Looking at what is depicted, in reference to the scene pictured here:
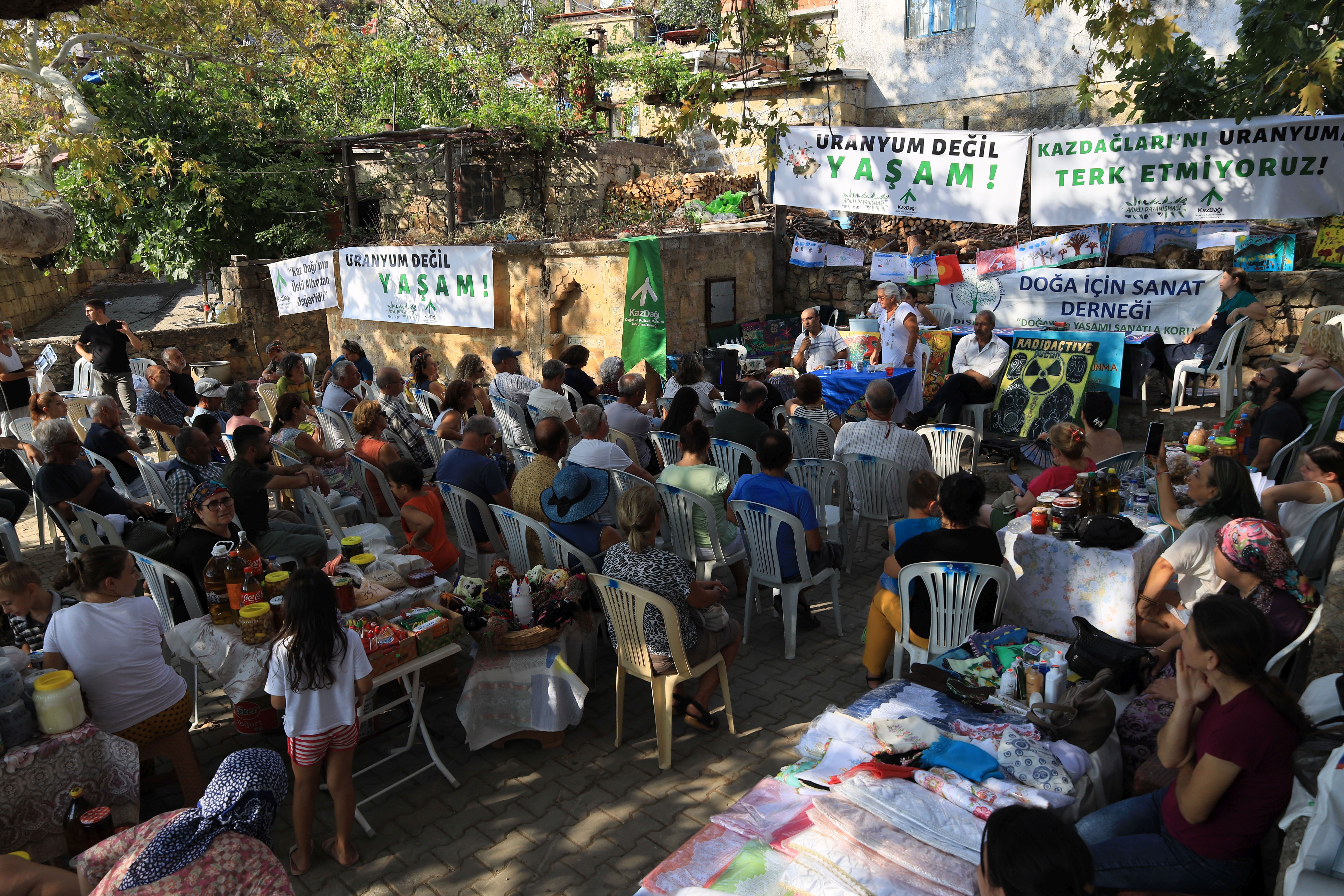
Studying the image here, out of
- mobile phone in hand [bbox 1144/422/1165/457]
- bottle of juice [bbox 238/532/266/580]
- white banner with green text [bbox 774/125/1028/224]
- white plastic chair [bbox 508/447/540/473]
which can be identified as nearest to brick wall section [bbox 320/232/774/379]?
white banner with green text [bbox 774/125/1028/224]

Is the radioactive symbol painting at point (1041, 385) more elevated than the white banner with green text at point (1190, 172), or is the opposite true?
the white banner with green text at point (1190, 172)

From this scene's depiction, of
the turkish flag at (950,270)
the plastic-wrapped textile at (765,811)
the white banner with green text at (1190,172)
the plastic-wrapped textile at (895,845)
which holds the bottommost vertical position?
the plastic-wrapped textile at (765,811)

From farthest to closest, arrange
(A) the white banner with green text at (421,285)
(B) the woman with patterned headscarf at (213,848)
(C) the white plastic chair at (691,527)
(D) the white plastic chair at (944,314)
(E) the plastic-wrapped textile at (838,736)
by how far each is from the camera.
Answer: (D) the white plastic chair at (944,314) → (A) the white banner with green text at (421,285) → (C) the white plastic chair at (691,527) → (E) the plastic-wrapped textile at (838,736) → (B) the woman with patterned headscarf at (213,848)

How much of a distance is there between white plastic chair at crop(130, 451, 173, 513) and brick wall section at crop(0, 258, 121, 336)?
1313cm

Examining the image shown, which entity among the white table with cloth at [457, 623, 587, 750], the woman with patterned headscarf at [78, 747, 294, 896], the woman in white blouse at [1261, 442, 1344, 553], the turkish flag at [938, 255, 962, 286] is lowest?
the white table with cloth at [457, 623, 587, 750]

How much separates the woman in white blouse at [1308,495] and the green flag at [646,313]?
604 centimetres

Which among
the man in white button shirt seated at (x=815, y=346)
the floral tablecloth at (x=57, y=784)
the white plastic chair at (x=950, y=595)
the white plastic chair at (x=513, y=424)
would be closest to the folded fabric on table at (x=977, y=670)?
the white plastic chair at (x=950, y=595)

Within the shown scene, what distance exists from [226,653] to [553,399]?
3.57m

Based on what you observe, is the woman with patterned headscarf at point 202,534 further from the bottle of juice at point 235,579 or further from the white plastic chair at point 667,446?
the white plastic chair at point 667,446

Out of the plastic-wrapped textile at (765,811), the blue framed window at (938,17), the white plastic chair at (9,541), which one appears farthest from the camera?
the blue framed window at (938,17)

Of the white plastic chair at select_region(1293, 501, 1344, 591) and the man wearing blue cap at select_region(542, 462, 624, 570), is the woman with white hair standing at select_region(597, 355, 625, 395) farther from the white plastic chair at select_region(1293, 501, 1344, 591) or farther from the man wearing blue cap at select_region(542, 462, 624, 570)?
the white plastic chair at select_region(1293, 501, 1344, 591)

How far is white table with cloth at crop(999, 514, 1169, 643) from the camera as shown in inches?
155

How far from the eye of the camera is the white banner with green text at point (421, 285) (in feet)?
33.0

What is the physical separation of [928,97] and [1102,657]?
563 inches
